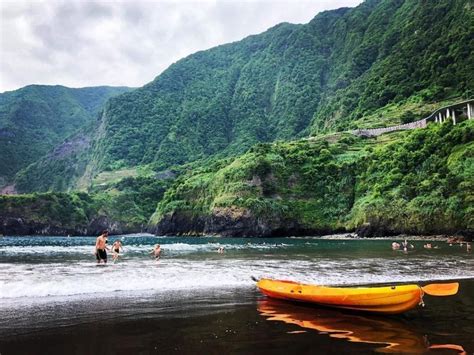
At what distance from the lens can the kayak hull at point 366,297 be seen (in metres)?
13.4

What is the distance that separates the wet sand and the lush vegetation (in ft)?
203

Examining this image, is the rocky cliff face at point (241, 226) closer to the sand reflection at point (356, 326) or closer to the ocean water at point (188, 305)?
the ocean water at point (188, 305)

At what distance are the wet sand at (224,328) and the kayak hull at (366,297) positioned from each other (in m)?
0.32

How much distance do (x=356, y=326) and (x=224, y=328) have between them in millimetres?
3897

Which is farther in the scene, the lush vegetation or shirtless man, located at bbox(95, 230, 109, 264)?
the lush vegetation

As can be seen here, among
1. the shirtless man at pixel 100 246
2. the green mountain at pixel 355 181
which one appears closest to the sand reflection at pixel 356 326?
the shirtless man at pixel 100 246

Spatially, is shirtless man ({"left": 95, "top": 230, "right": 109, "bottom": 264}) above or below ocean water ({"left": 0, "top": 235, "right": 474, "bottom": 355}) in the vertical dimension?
above

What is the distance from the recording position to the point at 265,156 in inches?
4537

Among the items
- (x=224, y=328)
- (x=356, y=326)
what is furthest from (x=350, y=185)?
(x=224, y=328)

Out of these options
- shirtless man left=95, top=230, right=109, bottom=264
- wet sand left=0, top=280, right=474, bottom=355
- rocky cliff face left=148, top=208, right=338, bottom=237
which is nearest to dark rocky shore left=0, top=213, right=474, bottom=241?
rocky cliff face left=148, top=208, right=338, bottom=237

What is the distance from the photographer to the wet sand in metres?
10.6

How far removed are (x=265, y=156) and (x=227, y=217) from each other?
19.6 metres

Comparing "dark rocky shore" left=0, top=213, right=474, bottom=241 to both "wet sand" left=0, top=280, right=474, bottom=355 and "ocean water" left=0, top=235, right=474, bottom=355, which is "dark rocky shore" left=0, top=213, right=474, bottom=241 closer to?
"ocean water" left=0, top=235, right=474, bottom=355

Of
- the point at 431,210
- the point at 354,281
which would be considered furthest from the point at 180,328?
the point at 431,210
